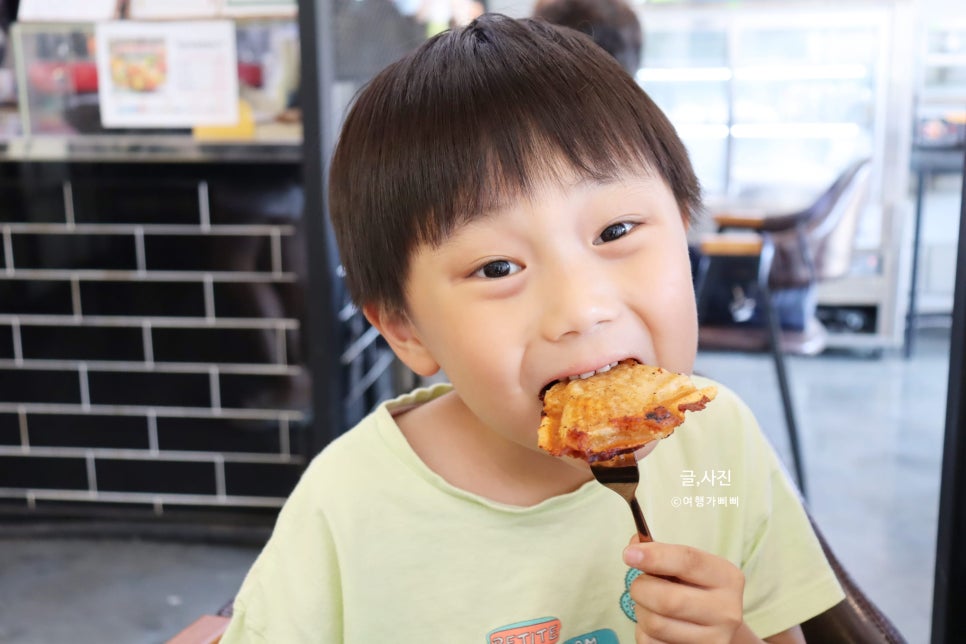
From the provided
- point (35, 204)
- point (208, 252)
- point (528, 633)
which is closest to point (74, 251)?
point (35, 204)

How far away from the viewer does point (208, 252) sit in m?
2.64

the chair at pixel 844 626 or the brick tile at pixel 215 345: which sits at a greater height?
the chair at pixel 844 626

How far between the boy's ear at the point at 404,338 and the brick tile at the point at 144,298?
1874 millimetres

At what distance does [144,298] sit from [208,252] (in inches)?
9.3

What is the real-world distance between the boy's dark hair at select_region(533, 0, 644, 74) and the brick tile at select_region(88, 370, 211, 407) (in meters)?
1.42

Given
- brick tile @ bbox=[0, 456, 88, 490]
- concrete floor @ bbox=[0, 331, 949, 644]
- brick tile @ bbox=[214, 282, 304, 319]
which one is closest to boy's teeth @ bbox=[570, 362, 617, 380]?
concrete floor @ bbox=[0, 331, 949, 644]

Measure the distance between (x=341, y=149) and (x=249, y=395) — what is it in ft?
6.37

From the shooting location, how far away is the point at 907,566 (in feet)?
9.09

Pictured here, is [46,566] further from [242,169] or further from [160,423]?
[242,169]

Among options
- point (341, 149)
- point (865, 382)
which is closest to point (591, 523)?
point (341, 149)

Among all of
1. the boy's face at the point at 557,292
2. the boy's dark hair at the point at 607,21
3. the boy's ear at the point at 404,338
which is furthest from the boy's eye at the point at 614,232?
the boy's dark hair at the point at 607,21

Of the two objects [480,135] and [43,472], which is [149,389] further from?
[480,135]

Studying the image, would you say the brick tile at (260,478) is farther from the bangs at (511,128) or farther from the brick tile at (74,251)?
the bangs at (511,128)

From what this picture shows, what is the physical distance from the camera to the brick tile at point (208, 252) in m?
2.62
